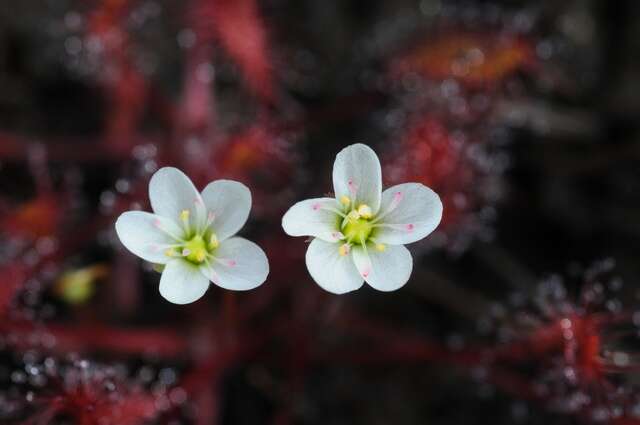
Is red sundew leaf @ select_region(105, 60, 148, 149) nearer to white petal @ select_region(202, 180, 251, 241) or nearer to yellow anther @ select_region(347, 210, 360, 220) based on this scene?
white petal @ select_region(202, 180, 251, 241)

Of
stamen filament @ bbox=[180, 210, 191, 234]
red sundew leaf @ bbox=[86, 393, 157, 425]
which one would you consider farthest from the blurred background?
stamen filament @ bbox=[180, 210, 191, 234]

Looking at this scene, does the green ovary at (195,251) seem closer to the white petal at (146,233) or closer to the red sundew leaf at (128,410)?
the white petal at (146,233)

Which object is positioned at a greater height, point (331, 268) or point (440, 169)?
point (440, 169)

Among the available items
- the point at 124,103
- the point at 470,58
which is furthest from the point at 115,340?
the point at 470,58

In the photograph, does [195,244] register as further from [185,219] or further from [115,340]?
[115,340]

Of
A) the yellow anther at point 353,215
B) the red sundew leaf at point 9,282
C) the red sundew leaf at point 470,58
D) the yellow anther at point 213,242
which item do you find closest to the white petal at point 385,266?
the yellow anther at point 353,215
